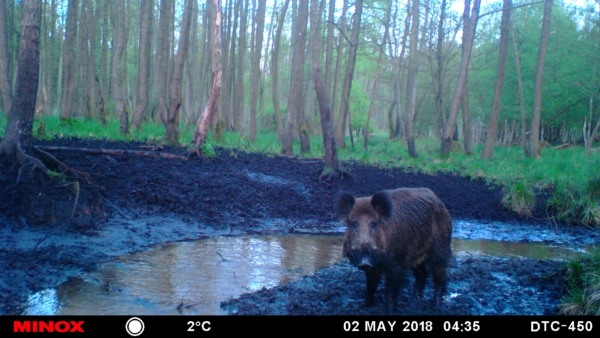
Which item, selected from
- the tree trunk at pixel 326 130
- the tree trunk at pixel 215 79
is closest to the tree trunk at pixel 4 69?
the tree trunk at pixel 215 79

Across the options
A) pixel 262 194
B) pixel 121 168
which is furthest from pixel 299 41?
pixel 121 168

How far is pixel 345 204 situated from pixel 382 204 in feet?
1.52

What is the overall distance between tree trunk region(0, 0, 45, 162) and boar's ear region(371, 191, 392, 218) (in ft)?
22.4

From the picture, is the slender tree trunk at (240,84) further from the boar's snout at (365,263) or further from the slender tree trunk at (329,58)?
the boar's snout at (365,263)

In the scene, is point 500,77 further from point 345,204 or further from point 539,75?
point 345,204

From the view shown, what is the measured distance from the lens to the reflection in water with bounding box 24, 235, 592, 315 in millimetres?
5879

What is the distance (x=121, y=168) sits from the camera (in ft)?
39.2

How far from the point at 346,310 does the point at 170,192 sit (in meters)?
6.67

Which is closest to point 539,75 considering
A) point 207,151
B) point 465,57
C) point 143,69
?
point 465,57

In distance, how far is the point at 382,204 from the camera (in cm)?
556

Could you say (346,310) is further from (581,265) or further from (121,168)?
(121,168)
